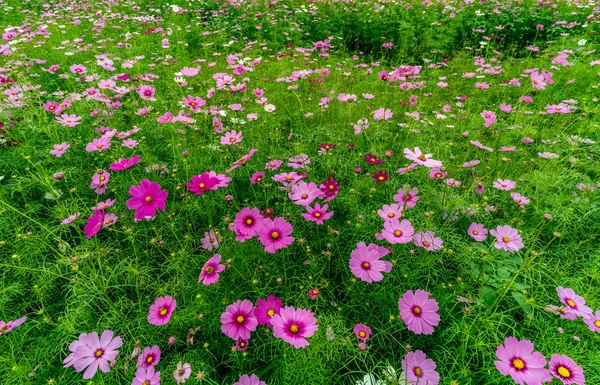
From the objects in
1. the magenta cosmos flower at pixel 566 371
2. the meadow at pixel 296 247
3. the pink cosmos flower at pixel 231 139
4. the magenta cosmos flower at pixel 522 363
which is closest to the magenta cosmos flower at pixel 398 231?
the meadow at pixel 296 247

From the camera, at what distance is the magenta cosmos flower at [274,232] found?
108cm

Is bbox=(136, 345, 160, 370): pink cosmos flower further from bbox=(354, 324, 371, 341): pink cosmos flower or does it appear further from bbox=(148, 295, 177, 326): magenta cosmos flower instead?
bbox=(354, 324, 371, 341): pink cosmos flower

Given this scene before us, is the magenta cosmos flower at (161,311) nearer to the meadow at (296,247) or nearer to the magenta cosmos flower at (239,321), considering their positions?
the meadow at (296,247)

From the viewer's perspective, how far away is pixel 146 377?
919mm

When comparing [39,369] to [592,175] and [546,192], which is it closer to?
[546,192]

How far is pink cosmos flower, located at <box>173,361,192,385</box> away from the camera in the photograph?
92 centimetres

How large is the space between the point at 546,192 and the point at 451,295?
3.34 ft

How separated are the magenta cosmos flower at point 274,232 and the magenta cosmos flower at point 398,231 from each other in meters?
0.35

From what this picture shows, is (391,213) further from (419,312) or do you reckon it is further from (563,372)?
(563,372)

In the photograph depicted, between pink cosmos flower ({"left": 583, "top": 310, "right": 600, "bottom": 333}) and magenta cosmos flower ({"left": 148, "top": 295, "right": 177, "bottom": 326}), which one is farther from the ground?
pink cosmos flower ({"left": 583, "top": 310, "right": 600, "bottom": 333})

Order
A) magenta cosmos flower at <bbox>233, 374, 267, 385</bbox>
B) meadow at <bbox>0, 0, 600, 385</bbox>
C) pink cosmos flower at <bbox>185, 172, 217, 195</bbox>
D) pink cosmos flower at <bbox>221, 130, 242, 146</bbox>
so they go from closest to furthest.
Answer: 1. magenta cosmos flower at <bbox>233, 374, 267, 385</bbox>
2. meadow at <bbox>0, 0, 600, 385</bbox>
3. pink cosmos flower at <bbox>185, 172, 217, 195</bbox>
4. pink cosmos flower at <bbox>221, 130, 242, 146</bbox>

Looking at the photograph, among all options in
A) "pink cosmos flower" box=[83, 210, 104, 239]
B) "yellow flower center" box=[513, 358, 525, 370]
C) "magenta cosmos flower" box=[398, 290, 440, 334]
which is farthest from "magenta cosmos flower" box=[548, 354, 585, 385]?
"pink cosmos flower" box=[83, 210, 104, 239]

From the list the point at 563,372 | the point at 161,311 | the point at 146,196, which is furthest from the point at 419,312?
the point at 146,196

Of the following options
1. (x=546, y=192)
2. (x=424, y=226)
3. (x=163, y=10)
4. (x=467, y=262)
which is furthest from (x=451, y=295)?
(x=163, y=10)
